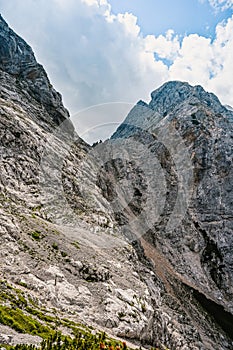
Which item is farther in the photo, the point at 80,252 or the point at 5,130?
A: the point at 5,130

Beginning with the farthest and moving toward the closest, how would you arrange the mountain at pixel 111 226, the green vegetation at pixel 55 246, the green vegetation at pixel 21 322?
Result: the green vegetation at pixel 55 246
the mountain at pixel 111 226
the green vegetation at pixel 21 322

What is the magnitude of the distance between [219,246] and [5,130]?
240ft

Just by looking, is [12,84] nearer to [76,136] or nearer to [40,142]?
[76,136]

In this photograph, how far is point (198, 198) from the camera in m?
107

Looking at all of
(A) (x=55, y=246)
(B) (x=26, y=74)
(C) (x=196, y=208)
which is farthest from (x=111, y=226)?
(B) (x=26, y=74)

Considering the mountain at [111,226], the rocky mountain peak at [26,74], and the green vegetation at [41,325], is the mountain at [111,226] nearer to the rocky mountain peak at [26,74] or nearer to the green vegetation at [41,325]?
the green vegetation at [41,325]

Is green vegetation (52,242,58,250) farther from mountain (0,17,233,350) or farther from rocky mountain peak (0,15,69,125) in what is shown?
rocky mountain peak (0,15,69,125)

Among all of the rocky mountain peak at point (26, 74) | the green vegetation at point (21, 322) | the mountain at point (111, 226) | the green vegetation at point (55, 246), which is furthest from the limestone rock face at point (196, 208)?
the green vegetation at point (21, 322)

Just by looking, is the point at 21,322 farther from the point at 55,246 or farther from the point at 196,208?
the point at 196,208

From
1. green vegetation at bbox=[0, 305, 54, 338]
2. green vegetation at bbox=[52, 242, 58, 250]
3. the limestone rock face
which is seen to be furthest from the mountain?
the limestone rock face

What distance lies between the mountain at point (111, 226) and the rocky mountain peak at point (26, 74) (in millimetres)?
445

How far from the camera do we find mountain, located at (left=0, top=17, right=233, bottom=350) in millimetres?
28234

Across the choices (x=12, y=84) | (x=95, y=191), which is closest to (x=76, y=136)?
(x=12, y=84)

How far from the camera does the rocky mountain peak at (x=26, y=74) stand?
88.4 m
